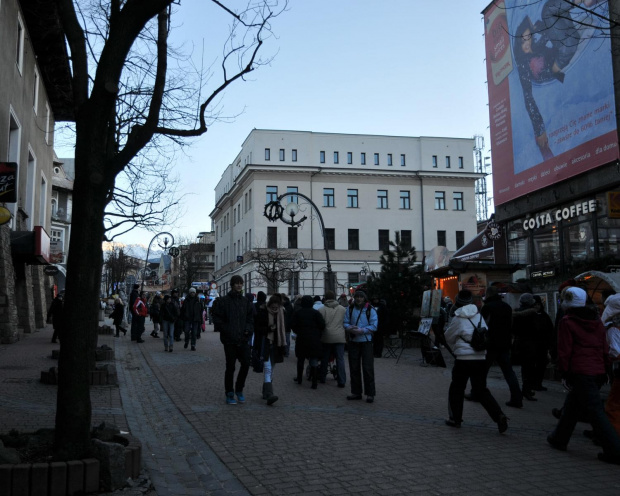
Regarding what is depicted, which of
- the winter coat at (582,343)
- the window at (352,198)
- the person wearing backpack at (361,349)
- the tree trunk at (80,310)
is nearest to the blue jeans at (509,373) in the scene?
the person wearing backpack at (361,349)

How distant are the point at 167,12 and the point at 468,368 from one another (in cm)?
594

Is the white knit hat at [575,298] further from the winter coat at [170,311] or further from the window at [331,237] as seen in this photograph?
Result: the window at [331,237]

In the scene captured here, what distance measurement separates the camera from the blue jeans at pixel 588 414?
20.7 ft

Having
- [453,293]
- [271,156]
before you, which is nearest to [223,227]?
[271,156]

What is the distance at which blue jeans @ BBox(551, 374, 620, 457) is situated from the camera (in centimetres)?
630

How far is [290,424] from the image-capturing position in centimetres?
809

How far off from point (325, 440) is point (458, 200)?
60.3m

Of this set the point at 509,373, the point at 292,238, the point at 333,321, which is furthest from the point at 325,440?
the point at 292,238

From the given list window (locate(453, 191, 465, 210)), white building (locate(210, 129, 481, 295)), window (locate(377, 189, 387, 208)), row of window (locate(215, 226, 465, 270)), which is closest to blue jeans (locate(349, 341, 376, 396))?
row of window (locate(215, 226, 465, 270))

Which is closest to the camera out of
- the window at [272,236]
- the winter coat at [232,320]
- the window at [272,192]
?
the winter coat at [232,320]

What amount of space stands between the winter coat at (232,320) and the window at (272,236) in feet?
166

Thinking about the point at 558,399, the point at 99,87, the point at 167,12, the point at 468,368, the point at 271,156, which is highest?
the point at 271,156

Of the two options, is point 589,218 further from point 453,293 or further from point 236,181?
point 236,181

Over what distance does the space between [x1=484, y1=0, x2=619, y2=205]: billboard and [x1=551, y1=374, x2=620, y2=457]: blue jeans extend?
13965 millimetres
